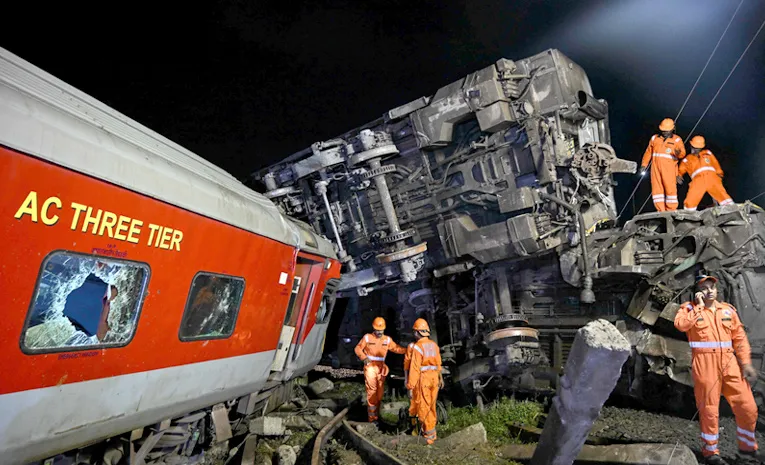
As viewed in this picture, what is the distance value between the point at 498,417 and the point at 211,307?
4.30 meters

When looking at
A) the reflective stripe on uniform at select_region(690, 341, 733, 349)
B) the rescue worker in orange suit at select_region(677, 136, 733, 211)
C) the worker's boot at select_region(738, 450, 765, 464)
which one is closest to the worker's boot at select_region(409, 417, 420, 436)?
the reflective stripe on uniform at select_region(690, 341, 733, 349)

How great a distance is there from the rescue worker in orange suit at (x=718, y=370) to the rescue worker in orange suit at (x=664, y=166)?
10.5ft

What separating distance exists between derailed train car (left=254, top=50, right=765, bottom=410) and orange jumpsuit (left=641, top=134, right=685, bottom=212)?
764 millimetres

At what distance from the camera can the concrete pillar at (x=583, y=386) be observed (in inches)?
96.1

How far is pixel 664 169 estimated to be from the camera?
741cm

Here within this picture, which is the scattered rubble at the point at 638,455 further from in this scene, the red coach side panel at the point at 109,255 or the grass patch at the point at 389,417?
the grass patch at the point at 389,417

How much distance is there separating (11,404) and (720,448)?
242 inches

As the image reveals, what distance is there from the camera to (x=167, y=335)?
11.4 feet

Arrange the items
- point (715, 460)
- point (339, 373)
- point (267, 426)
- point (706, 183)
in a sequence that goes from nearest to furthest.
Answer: point (715, 460) < point (267, 426) < point (706, 183) < point (339, 373)

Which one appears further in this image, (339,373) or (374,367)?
(339,373)

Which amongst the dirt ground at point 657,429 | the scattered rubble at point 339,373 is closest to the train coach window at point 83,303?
the dirt ground at point 657,429

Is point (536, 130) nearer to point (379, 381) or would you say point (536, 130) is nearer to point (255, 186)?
point (379, 381)

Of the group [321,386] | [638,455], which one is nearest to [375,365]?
[321,386]

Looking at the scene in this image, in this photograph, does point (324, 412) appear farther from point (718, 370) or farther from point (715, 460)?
point (718, 370)
